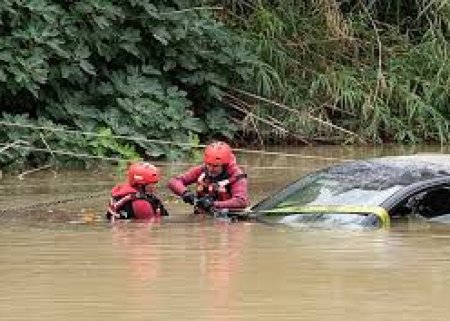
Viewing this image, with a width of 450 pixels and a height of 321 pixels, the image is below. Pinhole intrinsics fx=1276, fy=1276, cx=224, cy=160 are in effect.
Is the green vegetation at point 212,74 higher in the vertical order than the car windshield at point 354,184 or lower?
higher

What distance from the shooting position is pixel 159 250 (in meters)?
7.87

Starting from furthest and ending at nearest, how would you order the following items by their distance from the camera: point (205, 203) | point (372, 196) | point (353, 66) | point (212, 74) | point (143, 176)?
1. point (353, 66)
2. point (212, 74)
3. point (143, 176)
4. point (205, 203)
5. point (372, 196)

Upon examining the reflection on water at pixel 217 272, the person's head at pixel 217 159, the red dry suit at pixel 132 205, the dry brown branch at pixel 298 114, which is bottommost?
the reflection on water at pixel 217 272

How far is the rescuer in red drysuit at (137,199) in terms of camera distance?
9.77 m

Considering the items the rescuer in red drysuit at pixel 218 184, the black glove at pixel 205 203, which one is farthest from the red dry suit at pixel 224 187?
the black glove at pixel 205 203

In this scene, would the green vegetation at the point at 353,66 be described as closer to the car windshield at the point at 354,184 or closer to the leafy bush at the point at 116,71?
the leafy bush at the point at 116,71

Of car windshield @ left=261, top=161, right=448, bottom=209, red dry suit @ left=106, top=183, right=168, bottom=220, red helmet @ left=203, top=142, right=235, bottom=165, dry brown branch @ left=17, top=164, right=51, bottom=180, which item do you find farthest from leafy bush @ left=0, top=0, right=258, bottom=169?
car windshield @ left=261, top=161, right=448, bottom=209

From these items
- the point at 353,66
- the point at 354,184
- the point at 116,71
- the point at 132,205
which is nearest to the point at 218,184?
the point at 132,205

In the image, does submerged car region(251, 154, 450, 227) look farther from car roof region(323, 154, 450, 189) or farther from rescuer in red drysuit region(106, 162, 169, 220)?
rescuer in red drysuit region(106, 162, 169, 220)

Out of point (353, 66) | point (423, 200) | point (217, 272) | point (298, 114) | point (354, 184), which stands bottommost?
point (217, 272)

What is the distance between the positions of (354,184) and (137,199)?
1.98 meters

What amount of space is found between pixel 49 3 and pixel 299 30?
5.26 m

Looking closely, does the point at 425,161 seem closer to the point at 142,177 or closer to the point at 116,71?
the point at 142,177

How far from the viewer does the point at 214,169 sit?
1014 cm
